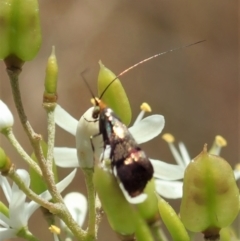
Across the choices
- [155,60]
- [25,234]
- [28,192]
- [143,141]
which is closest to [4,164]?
[28,192]

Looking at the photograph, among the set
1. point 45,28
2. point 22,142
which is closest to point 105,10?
point 45,28

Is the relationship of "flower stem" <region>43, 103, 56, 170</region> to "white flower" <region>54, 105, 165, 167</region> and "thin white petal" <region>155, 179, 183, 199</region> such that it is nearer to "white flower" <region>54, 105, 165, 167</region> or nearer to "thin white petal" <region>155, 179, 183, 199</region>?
"white flower" <region>54, 105, 165, 167</region>

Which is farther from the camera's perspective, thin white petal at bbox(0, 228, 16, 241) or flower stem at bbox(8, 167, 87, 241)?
thin white petal at bbox(0, 228, 16, 241)

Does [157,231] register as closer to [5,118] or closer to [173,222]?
[173,222]

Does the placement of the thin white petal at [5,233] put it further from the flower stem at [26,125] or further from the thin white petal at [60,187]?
the flower stem at [26,125]

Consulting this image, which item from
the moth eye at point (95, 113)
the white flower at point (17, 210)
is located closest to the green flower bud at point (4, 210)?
the white flower at point (17, 210)

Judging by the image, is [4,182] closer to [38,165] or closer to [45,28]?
[38,165]

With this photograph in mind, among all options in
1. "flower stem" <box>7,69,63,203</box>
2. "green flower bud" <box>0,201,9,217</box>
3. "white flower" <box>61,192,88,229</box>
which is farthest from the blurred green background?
"flower stem" <box>7,69,63,203</box>
